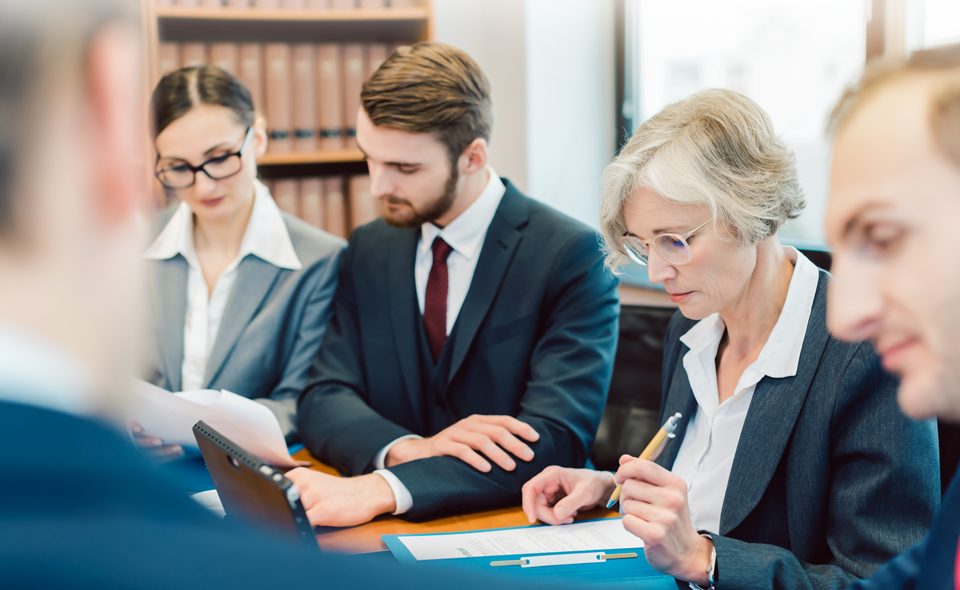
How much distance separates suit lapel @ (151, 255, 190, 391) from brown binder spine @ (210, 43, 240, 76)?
1081 mm

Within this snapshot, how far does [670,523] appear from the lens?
1040mm

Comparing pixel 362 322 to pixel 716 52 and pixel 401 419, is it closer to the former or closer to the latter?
pixel 401 419

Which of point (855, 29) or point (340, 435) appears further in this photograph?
point (855, 29)

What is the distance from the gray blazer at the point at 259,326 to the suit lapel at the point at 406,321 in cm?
28

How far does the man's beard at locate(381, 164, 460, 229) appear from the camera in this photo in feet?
6.19

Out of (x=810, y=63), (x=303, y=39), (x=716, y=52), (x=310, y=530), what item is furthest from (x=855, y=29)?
(x=310, y=530)

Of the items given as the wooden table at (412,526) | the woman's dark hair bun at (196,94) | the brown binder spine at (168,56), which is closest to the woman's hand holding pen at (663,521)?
the wooden table at (412,526)

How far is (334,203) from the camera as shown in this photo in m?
3.04

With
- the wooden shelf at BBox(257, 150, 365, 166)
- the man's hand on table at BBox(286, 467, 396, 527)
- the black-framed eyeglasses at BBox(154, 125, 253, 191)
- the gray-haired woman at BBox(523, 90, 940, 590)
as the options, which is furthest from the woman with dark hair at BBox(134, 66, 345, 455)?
the gray-haired woman at BBox(523, 90, 940, 590)

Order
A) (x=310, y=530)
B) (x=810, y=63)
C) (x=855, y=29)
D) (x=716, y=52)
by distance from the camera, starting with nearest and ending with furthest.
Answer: (x=310, y=530) → (x=855, y=29) → (x=810, y=63) → (x=716, y=52)

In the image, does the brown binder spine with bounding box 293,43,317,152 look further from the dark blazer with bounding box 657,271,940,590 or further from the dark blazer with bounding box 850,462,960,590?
the dark blazer with bounding box 850,462,960,590

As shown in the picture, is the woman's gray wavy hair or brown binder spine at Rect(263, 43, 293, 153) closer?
the woman's gray wavy hair

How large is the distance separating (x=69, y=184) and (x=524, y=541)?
1.03 metres

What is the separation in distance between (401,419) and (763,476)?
98 cm
